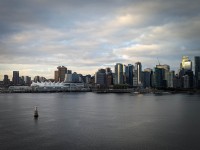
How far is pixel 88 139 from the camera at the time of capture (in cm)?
4106

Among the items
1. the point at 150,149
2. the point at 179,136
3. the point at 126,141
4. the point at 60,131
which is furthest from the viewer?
the point at 60,131

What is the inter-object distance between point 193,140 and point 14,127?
30627 mm

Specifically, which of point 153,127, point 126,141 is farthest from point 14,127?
point 153,127

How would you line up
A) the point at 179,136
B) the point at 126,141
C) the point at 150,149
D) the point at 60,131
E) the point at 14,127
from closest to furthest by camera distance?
the point at 150,149
the point at 126,141
the point at 179,136
the point at 60,131
the point at 14,127

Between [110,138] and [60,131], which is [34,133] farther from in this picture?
[110,138]

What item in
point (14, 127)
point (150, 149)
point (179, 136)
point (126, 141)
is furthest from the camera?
point (14, 127)

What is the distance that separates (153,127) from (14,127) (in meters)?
25.4

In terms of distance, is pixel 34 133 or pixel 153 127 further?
pixel 153 127

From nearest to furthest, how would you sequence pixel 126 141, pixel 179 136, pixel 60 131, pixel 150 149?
pixel 150 149
pixel 126 141
pixel 179 136
pixel 60 131

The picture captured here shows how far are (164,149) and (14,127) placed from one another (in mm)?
28130

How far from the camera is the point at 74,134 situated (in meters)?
44.6

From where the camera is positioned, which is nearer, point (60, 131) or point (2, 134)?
point (2, 134)

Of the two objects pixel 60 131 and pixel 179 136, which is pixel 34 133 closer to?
pixel 60 131

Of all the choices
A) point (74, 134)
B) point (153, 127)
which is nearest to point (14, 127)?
point (74, 134)
